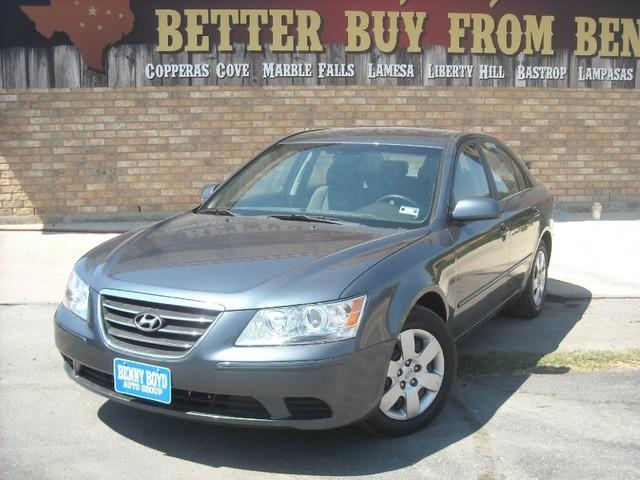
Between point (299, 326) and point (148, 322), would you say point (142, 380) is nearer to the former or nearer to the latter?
point (148, 322)

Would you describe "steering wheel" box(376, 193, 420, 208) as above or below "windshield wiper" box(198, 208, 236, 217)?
above

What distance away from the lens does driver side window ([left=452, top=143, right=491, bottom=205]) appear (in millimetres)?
5188

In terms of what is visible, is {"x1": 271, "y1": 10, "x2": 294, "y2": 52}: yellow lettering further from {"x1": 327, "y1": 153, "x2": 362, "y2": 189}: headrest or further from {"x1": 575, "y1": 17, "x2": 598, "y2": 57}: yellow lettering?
A: {"x1": 327, "y1": 153, "x2": 362, "y2": 189}: headrest

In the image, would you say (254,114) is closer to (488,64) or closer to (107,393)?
(488,64)

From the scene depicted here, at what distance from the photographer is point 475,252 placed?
16.6 feet

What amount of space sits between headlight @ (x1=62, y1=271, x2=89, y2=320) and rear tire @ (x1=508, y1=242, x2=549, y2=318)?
143 inches

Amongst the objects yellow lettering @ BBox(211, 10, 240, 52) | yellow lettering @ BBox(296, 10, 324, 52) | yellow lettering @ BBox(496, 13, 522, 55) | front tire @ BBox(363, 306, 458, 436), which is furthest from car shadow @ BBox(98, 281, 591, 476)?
yellow lettering @ BBox(496, 13, 522, 55)

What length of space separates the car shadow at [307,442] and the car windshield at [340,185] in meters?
1.19

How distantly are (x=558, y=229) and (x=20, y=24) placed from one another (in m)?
7.97

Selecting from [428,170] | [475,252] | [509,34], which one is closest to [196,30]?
[509,34]

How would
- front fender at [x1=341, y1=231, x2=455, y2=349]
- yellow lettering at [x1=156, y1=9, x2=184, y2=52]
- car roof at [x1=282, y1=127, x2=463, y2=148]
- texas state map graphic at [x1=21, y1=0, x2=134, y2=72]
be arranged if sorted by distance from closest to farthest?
front fender at [x1=341, y1=231, x2=455, y2=349] < car roof at [x1=282, y1=127, x2=463, y2=148] < texas state map graphic at [x1=21, y1=0, x2=134, y2=72] < yellow lettering at [x1=156, y1=9, x2=184, y2=52]

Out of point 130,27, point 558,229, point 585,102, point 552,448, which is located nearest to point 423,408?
point 552,448

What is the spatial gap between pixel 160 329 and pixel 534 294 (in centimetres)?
396

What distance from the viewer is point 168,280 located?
12.5 feet
